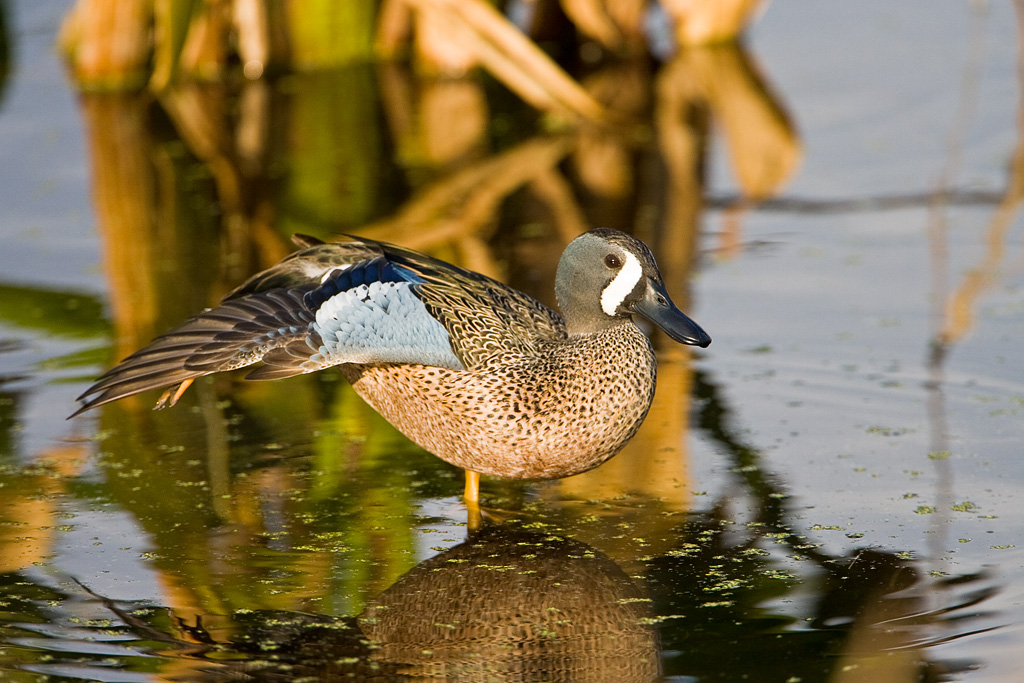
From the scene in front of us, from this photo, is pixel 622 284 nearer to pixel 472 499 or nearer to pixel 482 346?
pixel 482 346

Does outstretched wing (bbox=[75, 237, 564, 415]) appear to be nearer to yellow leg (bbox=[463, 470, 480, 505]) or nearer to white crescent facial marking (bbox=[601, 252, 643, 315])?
white crescent facial marking (bbox=[601, 252, 643, 315])

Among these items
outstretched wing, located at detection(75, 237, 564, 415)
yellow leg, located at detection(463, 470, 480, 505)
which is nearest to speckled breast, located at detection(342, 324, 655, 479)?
outstretched wing, located at detection(75, 237, 564, 415)

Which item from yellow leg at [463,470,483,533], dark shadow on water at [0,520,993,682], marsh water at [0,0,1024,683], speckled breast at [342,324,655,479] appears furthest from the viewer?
yellow leg at [463,470,483,533]

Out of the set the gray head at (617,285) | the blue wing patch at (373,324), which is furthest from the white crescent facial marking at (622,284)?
the blue wing patch at (373,324)

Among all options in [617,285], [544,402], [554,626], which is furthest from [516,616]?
[617,285]

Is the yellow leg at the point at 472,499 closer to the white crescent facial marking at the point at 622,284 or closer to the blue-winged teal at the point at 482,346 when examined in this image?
the blue-winged teal at the point at 482,346

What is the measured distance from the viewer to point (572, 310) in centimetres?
490

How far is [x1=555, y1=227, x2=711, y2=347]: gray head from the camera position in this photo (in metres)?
4.78

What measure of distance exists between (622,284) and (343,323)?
97cm

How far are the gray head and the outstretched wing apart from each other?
9.8 inches

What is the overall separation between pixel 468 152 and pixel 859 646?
698cm

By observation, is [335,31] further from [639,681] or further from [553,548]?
[639,681]

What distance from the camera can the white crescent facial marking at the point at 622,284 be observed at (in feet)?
15.7

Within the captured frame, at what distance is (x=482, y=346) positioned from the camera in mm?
4789
